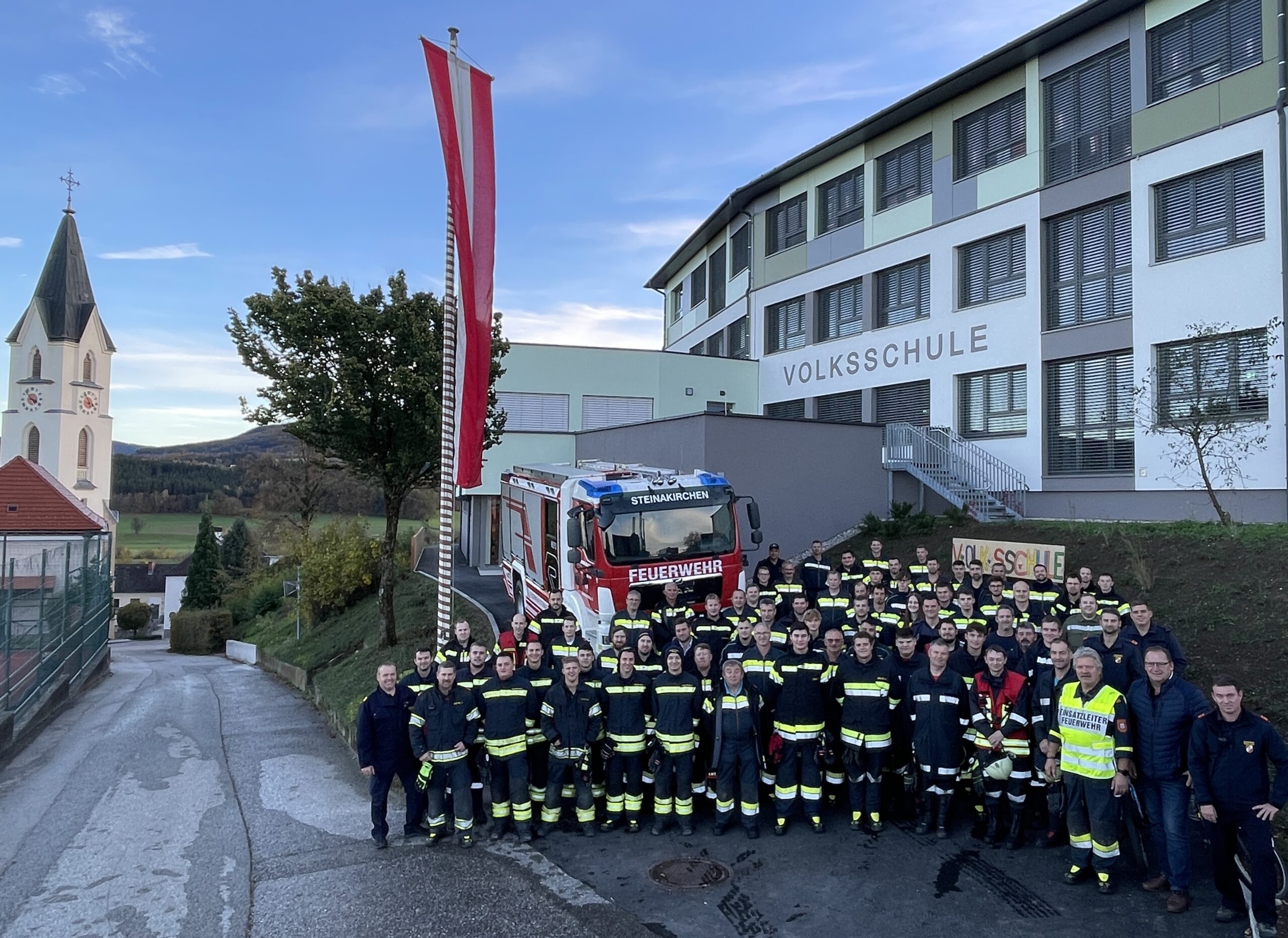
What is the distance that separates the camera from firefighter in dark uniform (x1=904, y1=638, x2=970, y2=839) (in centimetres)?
710

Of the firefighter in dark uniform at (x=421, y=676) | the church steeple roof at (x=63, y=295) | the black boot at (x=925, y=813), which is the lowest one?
the black boot at (x=925, y=813)

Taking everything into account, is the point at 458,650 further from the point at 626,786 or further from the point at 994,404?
the point at 994,404

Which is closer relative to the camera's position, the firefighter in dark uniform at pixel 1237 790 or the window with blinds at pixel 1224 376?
the firefighter in dark uniform at pixel 1237 790

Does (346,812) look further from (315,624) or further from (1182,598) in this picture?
(315,624)

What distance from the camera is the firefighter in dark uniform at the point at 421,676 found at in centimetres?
779

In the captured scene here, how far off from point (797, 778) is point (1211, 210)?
601 inches

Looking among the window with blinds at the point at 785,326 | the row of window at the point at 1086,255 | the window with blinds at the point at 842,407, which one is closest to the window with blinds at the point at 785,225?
the window with blinds at the point at 785,326

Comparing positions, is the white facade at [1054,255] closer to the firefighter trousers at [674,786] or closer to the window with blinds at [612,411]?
the window with blinds at [612,411]

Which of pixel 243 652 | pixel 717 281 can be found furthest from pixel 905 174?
pixel 243 652

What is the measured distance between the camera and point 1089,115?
19.0 metres

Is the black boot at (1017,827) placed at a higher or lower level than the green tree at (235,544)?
higher

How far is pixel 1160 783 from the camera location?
5.89 m

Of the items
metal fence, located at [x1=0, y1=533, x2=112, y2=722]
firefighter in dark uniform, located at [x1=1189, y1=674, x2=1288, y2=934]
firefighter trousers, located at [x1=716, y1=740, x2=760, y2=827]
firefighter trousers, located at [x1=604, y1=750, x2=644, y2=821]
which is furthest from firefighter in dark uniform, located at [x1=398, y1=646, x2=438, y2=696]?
metal fence, located at [x1=0, y1=533, x2=112, y2=722]

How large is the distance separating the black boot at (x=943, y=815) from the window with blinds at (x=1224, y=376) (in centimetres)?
1066
